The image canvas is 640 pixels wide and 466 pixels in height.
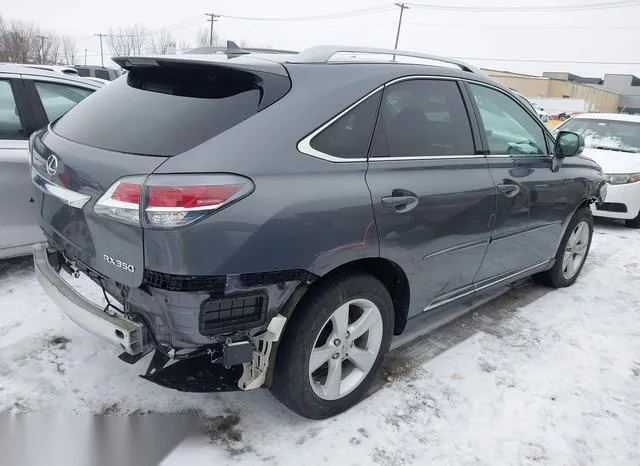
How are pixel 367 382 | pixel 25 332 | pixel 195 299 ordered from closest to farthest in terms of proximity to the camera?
pixel 195 299 < pixel 367 382 < pixel 25 332

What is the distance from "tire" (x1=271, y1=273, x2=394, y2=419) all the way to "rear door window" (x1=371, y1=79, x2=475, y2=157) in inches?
28.5

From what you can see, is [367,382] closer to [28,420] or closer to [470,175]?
[470,175]

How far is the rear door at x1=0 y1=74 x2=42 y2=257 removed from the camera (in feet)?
12.8

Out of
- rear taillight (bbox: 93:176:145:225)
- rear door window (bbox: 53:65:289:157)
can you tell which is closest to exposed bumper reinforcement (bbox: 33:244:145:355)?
rear taillight (bbox: 93:176:145:225)

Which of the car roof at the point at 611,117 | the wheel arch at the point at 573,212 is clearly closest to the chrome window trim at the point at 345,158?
the wheel arch at the point at 573,212

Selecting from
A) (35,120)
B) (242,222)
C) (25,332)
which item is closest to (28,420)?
(25,332)

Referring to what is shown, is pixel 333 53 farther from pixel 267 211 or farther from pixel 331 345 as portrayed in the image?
pixel 331 345

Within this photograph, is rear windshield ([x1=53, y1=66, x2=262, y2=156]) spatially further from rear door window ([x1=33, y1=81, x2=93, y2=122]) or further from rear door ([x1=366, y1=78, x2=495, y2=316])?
rear door window ([x1=33, y1=81, x2=93, y2=122])

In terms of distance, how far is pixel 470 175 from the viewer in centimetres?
316

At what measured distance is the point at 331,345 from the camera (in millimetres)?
2613

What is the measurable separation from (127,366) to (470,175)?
233 centimetres

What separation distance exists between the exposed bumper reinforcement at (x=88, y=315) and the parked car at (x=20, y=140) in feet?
4.39

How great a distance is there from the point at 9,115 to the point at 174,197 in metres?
2.87

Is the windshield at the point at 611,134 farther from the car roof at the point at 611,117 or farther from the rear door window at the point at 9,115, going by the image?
the rear door window at the point at 9,115
